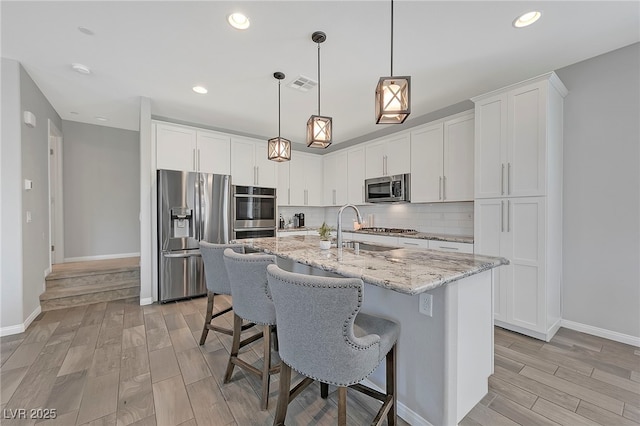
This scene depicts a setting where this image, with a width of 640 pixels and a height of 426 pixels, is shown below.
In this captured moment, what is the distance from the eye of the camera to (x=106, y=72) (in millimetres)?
2750

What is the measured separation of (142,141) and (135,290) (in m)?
2.12

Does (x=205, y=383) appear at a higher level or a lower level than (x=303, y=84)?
lower

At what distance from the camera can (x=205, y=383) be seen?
184cm

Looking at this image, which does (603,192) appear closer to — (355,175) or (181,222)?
(355,175)

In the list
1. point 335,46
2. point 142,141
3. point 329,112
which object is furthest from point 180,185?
point 335,46

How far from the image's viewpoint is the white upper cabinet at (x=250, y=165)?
4.35 metres

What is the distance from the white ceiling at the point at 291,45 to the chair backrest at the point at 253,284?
69.9 inches

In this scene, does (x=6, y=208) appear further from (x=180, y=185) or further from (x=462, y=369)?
(x=462, y=369)

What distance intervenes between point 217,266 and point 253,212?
2122 mm

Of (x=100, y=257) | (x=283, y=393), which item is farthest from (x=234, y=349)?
(x=100, y=257)

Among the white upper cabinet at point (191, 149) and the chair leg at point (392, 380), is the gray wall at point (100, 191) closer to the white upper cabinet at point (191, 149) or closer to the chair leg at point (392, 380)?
the white upper cabinet at point (191, 149)

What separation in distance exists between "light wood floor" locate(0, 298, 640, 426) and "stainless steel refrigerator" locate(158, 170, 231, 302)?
2.98ft

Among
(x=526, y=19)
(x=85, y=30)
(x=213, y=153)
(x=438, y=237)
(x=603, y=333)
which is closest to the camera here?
(x=526, y=19)

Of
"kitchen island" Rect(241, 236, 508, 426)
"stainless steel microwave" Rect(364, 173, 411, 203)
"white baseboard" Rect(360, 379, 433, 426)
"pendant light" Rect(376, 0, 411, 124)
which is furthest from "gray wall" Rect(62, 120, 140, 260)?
"white baseboard" Rect(360, 379, 433, 426)
